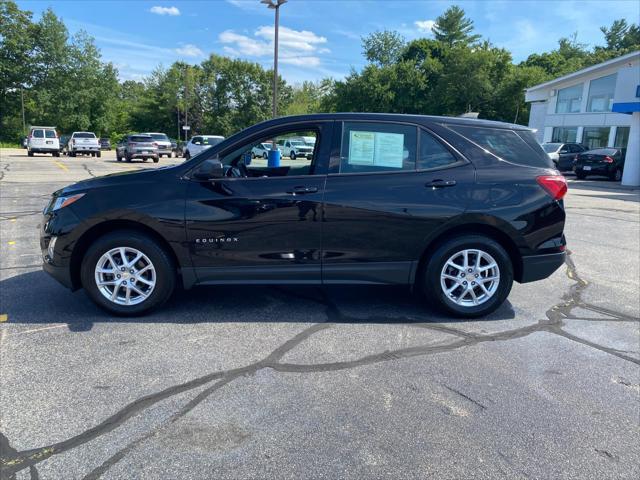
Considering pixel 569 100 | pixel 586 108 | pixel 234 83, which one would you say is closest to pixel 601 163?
pixel 586 108

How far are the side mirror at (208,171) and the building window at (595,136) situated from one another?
31.6 meters

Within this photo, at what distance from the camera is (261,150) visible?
16.3 feet

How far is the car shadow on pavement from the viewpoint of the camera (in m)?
4.31

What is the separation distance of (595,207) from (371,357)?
11801mm

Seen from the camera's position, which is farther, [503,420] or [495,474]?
[503,420]

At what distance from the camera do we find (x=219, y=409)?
2883 millimetres

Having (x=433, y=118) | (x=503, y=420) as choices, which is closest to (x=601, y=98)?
(x=433, y=118)

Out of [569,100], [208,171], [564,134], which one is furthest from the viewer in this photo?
[564,134]

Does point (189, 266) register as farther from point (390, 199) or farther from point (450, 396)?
point (450, 396)

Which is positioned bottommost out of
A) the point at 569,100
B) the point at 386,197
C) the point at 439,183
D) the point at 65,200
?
the point at 65,200

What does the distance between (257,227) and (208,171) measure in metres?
0.63

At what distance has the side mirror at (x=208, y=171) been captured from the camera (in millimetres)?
4102

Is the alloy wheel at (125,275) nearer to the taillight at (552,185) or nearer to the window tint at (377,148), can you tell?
the window tint at (377,148)

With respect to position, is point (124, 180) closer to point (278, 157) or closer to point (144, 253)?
point (144, 253)
